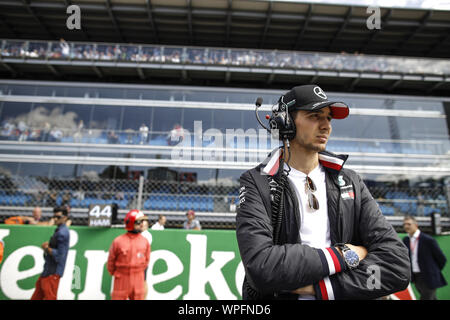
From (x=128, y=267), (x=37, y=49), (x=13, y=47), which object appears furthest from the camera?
(x=37, y=49)

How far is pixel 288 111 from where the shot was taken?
1452 mm

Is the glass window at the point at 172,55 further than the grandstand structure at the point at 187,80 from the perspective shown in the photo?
Yes

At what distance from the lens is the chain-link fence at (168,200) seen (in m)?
8.65

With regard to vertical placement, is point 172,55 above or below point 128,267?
above

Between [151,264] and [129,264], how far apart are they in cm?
106

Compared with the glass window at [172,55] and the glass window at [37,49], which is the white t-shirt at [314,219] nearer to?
the glass window at [172,55]

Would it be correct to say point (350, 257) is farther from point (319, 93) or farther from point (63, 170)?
point (63, 170)

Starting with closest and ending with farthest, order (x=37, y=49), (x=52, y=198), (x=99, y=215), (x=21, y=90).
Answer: (x=99, y=215) → (x=52, y=198) → (x=37, y=49) → (x=21, y=90)

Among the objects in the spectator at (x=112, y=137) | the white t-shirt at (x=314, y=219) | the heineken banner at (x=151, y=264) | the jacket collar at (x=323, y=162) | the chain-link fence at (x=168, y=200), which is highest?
the spectator at (x=112, y=137)

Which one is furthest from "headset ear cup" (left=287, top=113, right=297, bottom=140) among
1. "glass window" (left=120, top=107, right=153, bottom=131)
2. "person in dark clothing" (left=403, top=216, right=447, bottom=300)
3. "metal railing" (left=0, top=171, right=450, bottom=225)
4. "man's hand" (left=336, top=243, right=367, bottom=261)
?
"glass window" (left=120, top=107, right=153, bottom=131)

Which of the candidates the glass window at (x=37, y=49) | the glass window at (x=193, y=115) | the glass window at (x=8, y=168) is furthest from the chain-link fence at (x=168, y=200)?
the glass window at (x=37, y=49)

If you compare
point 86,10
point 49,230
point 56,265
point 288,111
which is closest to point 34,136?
point 86,10

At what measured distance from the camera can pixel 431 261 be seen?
453cm

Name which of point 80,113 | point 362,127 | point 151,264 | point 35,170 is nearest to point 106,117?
point 80,113
